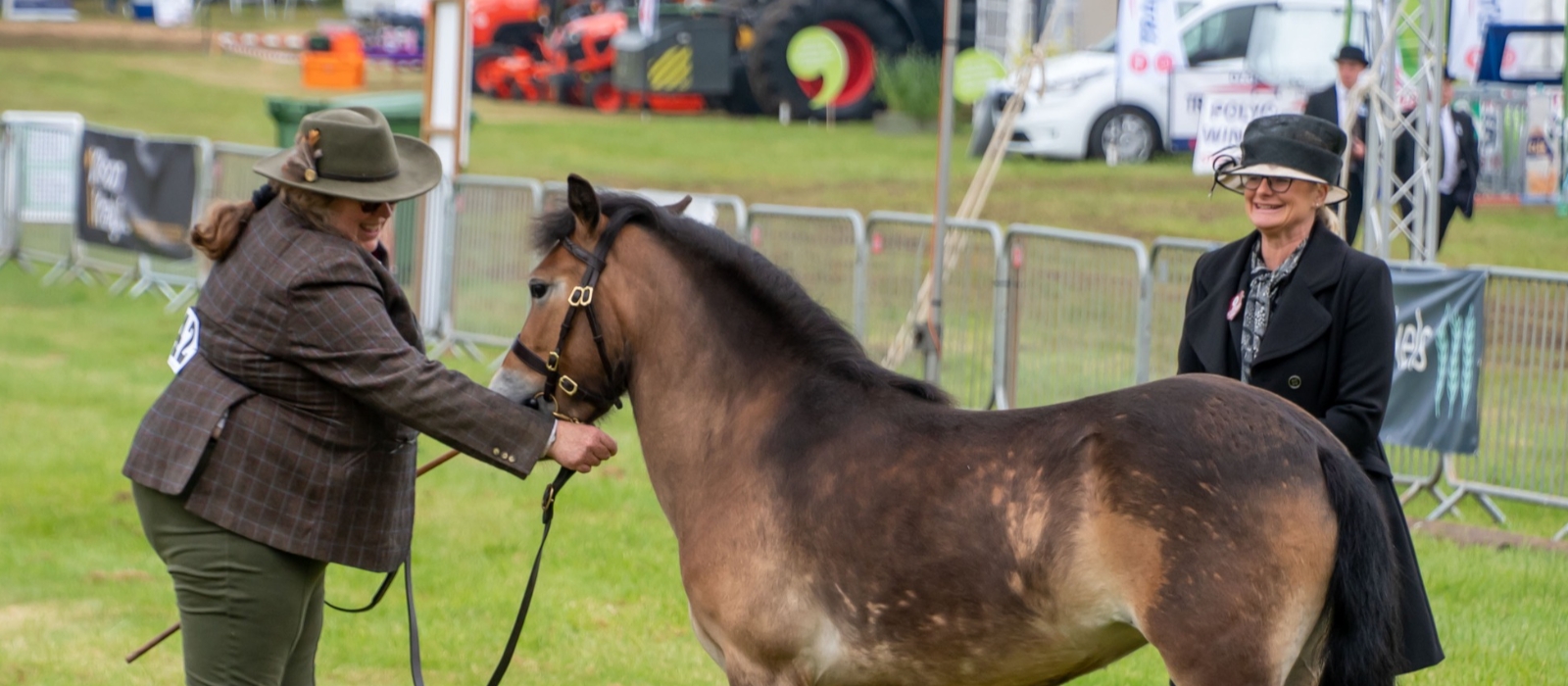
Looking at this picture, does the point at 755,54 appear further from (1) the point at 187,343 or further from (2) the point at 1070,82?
(1) the point at 187,343

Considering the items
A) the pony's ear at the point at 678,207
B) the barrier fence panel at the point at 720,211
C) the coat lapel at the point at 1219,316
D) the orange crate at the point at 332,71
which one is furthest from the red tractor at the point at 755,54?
the coat lapel at the point at 1219,316

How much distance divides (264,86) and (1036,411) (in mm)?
29120

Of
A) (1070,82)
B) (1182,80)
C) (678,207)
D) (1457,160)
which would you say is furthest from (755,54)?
(678,207)

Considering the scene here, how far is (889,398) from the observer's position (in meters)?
3.81

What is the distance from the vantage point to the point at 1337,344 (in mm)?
3994

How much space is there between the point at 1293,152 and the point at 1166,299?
5059 millimetres

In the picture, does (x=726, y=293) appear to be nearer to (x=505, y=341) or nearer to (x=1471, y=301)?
(x=1471, y=301)

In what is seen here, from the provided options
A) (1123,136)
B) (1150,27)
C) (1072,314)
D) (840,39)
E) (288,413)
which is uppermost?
(840,39)

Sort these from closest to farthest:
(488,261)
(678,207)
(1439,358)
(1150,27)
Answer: (678,207) < (1439,358) < (488,261) < (1150,27)

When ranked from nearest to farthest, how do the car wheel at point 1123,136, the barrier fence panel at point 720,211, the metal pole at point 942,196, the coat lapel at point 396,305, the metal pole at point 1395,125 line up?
the coat lapel at point 396,305 → the metal pole at point 1395,125 → the metal pole at point 942,196 → the barrier fence panel at point 720,211 → the car wheel at point 1123,136

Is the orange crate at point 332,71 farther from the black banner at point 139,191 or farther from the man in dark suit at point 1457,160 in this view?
the man in dark suit at point 1457,160

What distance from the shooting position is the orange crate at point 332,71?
2986cm

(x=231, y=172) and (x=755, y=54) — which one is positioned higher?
(x=755, y=54)

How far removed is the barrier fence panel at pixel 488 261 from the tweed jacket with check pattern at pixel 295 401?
26.2 ft
